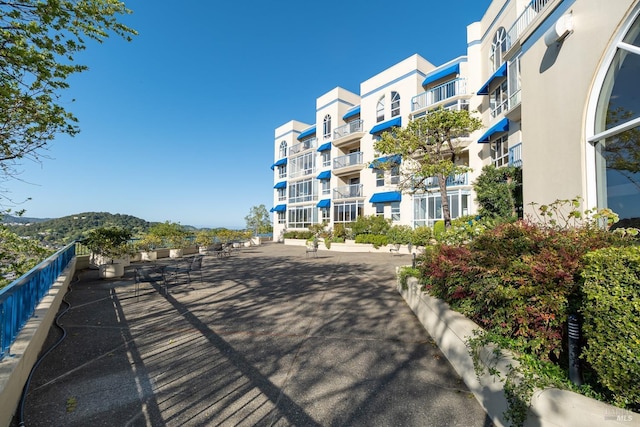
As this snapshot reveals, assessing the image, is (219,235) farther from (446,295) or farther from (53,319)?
(446,295)

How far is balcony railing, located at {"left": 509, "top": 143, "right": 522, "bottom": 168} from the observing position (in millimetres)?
13680

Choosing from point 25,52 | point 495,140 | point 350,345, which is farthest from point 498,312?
point 495,140

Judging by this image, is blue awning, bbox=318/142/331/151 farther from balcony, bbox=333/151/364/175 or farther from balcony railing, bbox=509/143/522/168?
balcony railing, bbox=509/143/522/168

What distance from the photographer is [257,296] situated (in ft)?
24.6

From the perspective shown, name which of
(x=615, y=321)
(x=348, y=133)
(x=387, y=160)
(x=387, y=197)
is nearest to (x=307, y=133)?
(x=348, y=133)

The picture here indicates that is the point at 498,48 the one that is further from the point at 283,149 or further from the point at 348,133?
the point at 283,149

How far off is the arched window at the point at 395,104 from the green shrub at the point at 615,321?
24015 millimetres

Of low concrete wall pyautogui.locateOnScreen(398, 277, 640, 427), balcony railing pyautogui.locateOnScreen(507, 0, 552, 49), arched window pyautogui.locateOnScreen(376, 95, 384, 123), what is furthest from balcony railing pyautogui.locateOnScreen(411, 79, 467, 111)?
low concrete wall pyautogui.locateOnScreen(398, 277, 640, 427)

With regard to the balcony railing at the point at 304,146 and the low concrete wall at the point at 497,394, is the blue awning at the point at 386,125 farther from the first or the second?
the low concrete wall at the point at 497,394

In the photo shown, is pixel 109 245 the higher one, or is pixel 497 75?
pixel 497 75

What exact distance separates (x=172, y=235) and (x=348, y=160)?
1681 cm

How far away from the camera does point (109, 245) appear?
34.5 ft

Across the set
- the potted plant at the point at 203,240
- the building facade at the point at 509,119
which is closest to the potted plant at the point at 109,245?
the potted plant at the point at 203,240

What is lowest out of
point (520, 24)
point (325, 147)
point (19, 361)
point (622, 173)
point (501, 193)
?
point (19, 361)
